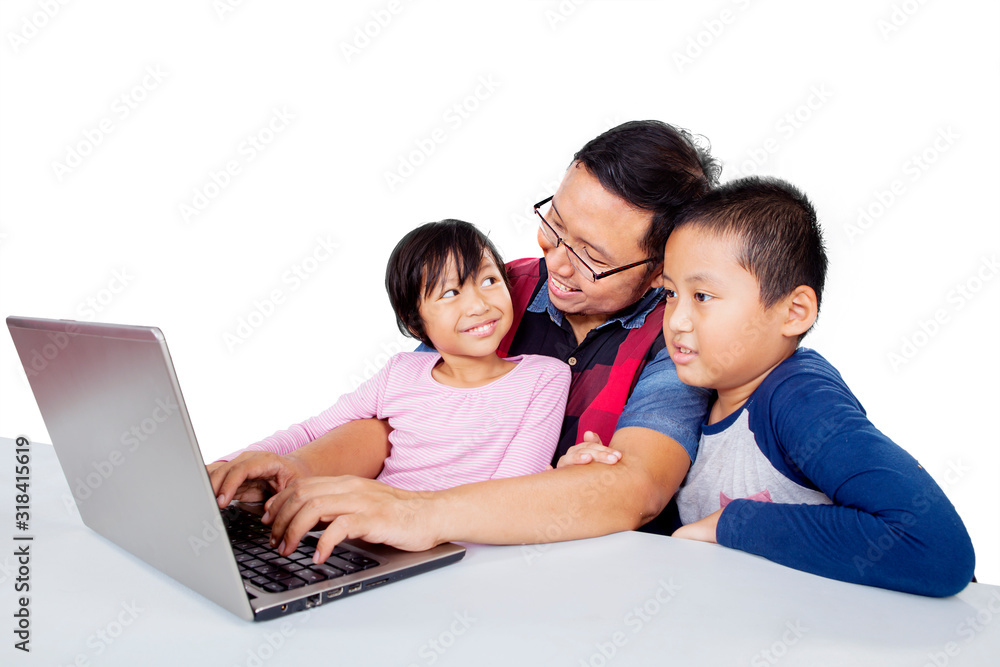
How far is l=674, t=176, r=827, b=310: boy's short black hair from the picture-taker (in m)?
1.33

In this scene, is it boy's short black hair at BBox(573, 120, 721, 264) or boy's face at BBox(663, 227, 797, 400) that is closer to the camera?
boy's face at BBox(663, 227, 797, 400)

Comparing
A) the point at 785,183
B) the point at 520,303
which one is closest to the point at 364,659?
the point at 785,183

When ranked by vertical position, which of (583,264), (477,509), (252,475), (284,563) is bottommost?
(252,475)

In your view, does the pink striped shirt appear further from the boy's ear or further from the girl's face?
the boy's ear

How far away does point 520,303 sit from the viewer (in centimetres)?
197

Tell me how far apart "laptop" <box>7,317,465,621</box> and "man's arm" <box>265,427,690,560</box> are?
0.11ft

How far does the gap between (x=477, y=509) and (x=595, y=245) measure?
787 mm

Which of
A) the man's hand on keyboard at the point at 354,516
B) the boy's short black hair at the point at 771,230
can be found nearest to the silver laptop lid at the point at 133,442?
the man's hand on keyboard at the point at 354,516

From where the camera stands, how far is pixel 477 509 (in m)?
1.09

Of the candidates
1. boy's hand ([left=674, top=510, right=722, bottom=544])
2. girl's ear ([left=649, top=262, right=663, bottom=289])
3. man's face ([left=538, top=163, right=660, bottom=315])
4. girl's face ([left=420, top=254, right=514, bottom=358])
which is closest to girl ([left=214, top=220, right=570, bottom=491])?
girl's face ([left=420, top=254, right=514, bottom=358])

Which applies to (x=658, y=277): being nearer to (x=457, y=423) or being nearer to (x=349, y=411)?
(x=457, y=423)

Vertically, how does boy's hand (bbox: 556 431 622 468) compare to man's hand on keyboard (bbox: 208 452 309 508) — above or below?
above

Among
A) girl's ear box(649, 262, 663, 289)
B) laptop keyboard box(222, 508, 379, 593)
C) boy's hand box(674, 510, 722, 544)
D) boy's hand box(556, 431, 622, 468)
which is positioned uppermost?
girl's ear box(649, 262, 663, 289)

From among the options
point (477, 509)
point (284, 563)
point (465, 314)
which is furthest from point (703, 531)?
point (465, 314)
